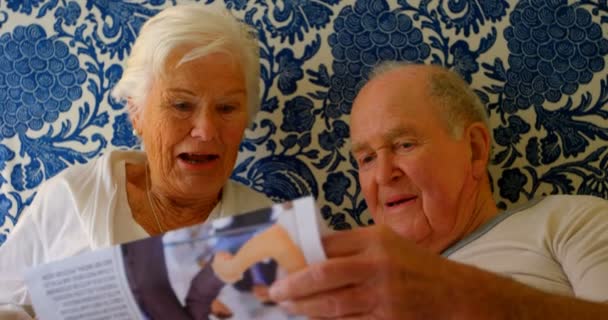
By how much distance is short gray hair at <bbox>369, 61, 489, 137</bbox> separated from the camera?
1.18 meters

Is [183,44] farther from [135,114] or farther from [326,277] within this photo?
[326,277]

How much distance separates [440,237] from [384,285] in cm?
53

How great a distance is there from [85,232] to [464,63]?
95 centimetres

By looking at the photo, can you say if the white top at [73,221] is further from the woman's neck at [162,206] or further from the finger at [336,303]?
the finger at [336,303]

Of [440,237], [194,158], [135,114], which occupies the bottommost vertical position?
[440,237]

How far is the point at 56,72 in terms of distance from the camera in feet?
5.04

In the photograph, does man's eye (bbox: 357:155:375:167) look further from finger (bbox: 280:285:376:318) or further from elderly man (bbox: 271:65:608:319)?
finger (bbox: 280:285:376:318)

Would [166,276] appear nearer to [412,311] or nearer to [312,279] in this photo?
[312,279]

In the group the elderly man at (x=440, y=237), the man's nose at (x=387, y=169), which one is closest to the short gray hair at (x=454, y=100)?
the elderly man at (x=440, y=237)

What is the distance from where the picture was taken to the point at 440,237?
1161 mm

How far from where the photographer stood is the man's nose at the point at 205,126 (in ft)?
3.92

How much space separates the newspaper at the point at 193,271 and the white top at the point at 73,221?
1.29 feet

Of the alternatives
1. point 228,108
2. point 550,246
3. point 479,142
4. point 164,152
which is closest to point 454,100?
point 479,142

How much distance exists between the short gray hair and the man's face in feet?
0.06
